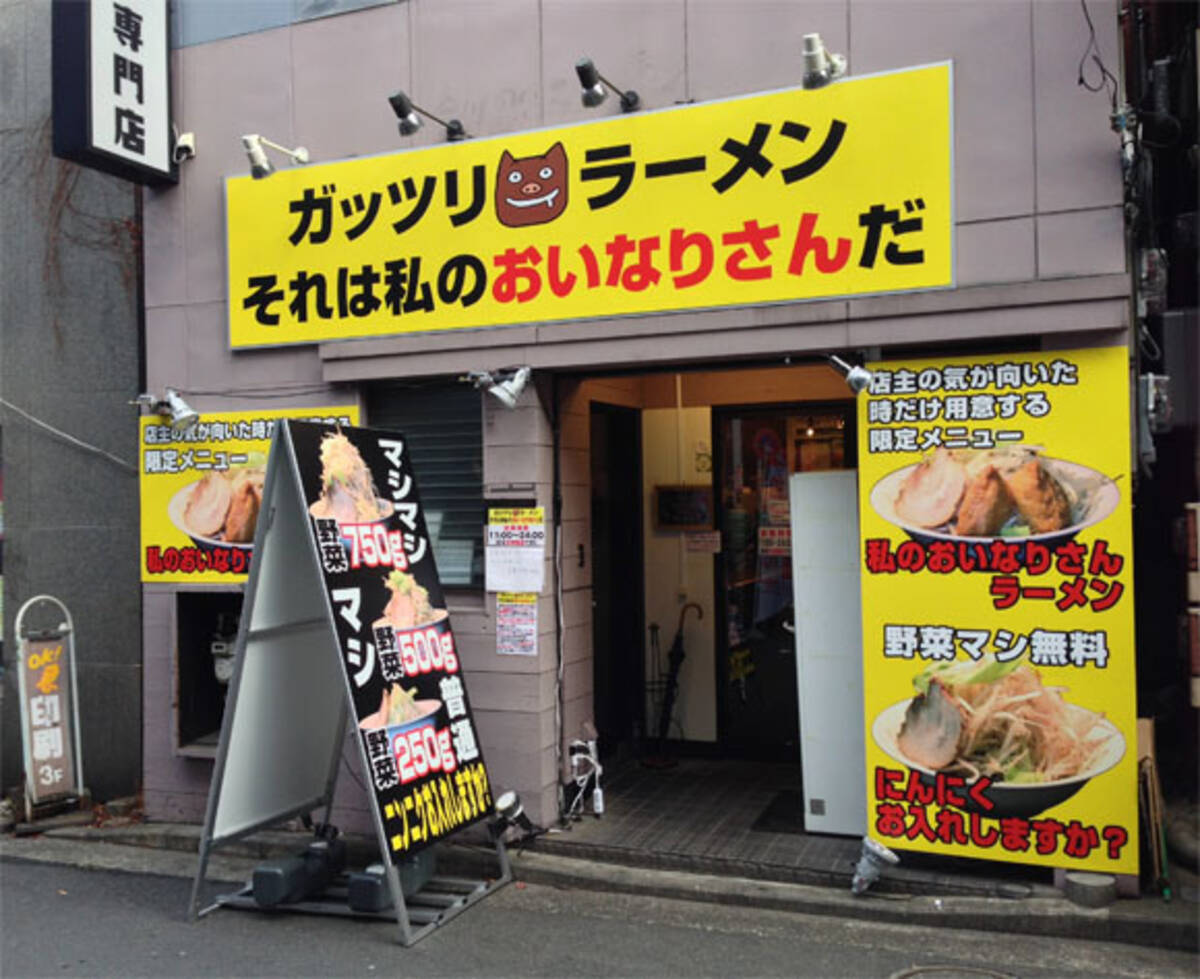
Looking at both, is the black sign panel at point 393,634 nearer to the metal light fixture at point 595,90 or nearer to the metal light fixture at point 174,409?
the metal light fixture at point 174,409

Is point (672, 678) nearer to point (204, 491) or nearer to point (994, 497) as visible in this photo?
point (994, 497)

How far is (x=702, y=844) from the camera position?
703cm

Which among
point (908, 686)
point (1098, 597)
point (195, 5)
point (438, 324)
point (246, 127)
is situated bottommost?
point (908, 686)

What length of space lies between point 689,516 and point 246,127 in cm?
458

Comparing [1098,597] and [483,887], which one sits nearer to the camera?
[1098,597]

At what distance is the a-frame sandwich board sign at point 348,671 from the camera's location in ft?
20.0

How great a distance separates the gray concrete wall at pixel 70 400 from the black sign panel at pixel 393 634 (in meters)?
3.43

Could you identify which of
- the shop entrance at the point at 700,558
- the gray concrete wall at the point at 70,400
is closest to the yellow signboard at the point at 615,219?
the gray concrete wall at the point at 70,400

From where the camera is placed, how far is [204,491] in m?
8.28

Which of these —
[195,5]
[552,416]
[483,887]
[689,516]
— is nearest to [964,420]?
[552,416]

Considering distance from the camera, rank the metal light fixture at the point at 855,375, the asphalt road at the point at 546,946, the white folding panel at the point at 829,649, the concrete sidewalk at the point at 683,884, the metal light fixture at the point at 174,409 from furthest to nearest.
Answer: the metal light fixture at the point at 174,409, the white folding panel at the point at 829,649, the metal light fixture at the point at 855,375, the concrete sidewalk at the point at 683,884, the asphalt road at the point at 546,946

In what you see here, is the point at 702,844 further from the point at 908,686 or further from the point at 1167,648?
the point at 1167,648

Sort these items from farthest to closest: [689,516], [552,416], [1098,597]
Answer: [689,516], [552,416], [1098,597]

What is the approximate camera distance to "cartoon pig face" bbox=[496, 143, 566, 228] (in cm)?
715
